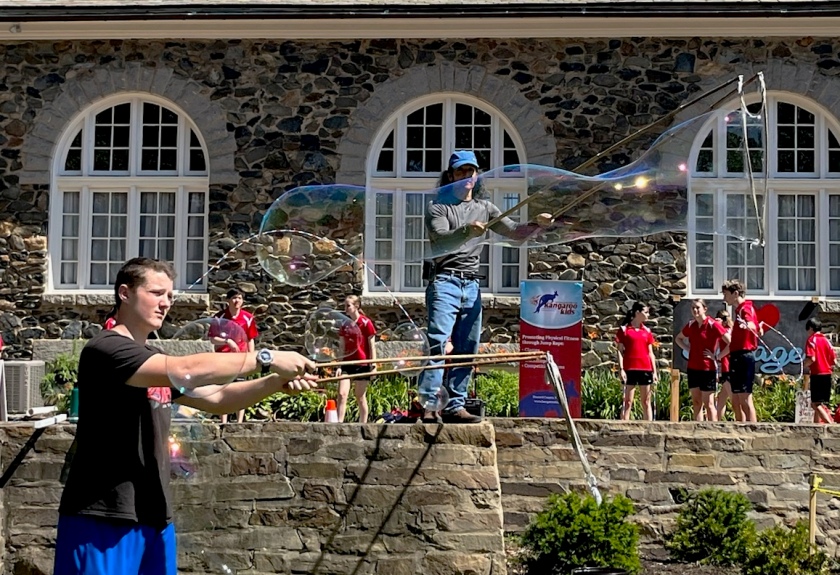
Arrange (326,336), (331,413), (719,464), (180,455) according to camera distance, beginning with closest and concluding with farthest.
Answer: (180,455) → (326,336) → (719,464) → (331,413)

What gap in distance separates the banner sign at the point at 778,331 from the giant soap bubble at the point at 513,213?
6449 millimetres

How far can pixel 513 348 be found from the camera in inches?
598

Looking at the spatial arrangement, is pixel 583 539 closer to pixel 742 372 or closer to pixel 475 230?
pixel 475 230

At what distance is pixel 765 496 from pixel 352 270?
6.82 metres

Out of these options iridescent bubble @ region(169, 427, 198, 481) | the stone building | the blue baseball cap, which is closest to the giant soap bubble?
the blue baseball cap

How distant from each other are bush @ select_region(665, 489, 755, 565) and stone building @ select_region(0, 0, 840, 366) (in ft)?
17.8

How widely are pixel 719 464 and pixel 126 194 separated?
9.33 m

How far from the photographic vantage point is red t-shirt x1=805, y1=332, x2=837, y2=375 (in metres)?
12.8

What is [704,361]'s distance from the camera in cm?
1233

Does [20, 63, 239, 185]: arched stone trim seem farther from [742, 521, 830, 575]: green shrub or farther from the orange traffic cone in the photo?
[742, 521, 830, 575]: green shrub

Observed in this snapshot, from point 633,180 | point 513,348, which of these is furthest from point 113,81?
point 633,180

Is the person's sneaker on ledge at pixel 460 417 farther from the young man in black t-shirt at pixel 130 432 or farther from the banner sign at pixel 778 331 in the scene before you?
the banner sign at pixel 778 331

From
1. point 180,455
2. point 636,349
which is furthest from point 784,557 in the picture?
point 180,455

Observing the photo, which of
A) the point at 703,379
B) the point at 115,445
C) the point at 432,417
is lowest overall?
the point at 432,417
